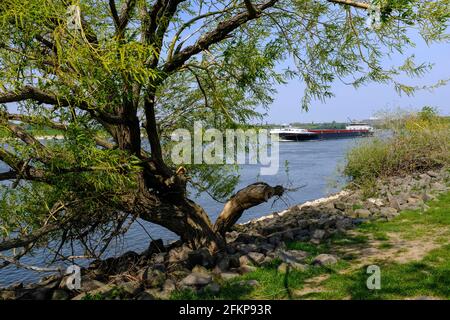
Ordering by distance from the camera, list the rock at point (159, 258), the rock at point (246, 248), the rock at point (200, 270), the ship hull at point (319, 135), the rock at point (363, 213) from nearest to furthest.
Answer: the rock at point (200, 270), the rock at point (159, 258), the rock at point (246, 248), the rock at point (363, 213), the ship hull at point (319, 135)

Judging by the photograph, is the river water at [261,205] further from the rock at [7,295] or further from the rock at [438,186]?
the rock at [438,186]

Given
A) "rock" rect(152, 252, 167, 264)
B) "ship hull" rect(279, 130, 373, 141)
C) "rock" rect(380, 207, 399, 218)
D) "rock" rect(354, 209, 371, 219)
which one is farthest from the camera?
"ship hull" rect(279, 130, 373, 141)

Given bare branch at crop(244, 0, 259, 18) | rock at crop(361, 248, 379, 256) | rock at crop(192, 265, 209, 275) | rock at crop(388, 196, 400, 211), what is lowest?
rock at crop(192, 265, 209, 275)

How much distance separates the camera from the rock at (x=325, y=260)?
672cm

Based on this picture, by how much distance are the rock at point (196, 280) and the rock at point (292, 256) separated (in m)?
1.26

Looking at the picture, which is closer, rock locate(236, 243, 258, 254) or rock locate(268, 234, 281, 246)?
rock locate(236, 243, 258, 254)

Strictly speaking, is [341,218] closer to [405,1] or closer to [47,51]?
[405,1]

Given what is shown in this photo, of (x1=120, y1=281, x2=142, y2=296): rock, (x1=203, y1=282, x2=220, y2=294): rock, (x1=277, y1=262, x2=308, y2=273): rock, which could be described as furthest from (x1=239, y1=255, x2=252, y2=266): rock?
(x1=120, y1=281, x2=142, y2=296): rock

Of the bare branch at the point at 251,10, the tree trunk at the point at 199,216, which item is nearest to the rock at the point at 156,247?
the tree trunk at the point at 199,216

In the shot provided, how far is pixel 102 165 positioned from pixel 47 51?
205cm

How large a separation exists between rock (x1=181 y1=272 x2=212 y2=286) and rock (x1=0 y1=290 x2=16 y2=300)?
2413 millimetres

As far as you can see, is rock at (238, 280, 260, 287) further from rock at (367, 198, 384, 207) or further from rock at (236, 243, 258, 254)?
rock at (367, 198, 384, 207)

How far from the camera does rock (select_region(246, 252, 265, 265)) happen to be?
703cm
